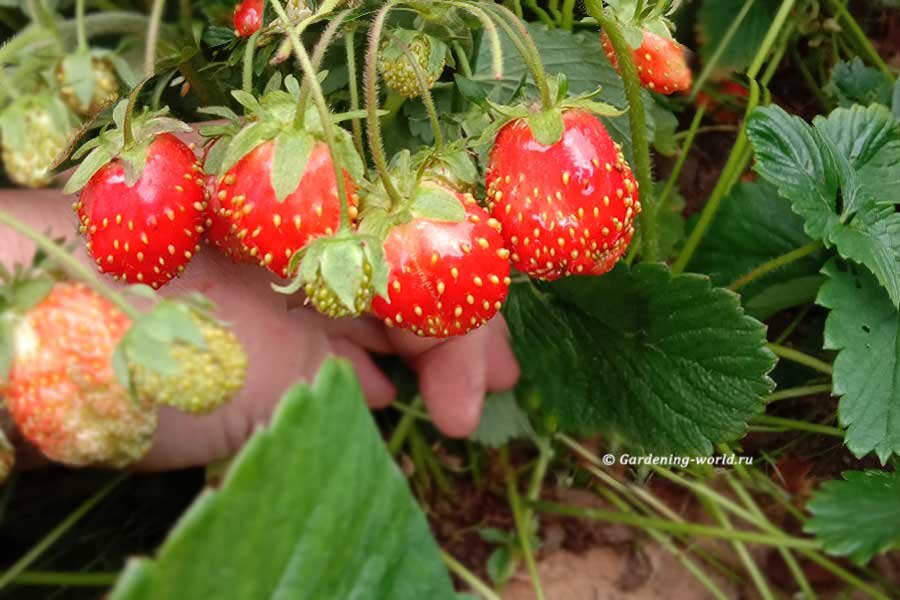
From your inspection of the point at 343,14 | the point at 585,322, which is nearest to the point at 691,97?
the point at 585,322

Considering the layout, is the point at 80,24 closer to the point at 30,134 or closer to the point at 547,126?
the point at 30,134

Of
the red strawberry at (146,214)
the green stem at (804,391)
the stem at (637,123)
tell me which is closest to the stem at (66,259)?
the red strawberry at (146,214)

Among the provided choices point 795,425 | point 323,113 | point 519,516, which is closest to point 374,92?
point 323,113

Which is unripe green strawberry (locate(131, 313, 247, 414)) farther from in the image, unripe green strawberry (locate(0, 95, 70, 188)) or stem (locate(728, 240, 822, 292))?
stem (locate(728, 240, 822, 292))

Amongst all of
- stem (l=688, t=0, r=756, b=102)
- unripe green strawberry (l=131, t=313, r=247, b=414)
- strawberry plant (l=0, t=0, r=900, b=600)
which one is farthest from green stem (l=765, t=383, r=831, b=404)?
unripe green strawberry (l=131, t=313, r=247, b=414)

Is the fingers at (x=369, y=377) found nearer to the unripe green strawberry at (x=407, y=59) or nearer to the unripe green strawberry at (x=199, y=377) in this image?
the unripe green strawberry at (x=407, y=59)

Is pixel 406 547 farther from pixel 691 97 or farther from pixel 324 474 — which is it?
pixel 691 97

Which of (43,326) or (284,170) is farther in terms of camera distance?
(284,170)

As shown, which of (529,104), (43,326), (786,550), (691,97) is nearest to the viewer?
(43,326)
